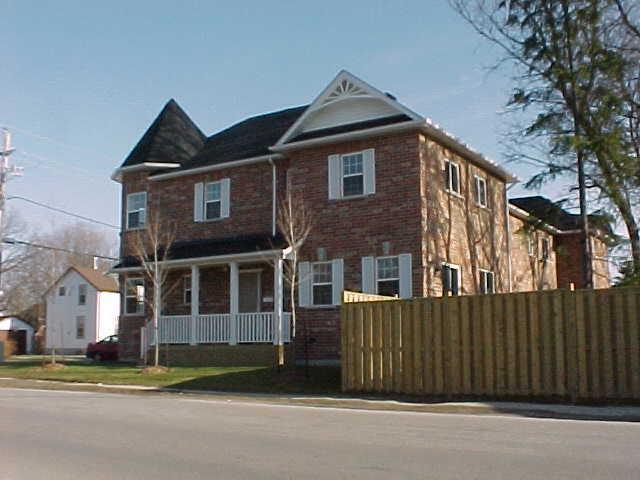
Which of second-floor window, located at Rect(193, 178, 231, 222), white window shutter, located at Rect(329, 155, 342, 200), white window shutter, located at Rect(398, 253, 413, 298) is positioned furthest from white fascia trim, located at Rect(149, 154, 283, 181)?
white window shutter, located at Rect(398, 253, 413, 298)

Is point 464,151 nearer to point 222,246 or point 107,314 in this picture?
point 222,246

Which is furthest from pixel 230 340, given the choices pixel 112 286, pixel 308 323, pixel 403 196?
pixel 112 286

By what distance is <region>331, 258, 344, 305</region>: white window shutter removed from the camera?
2303 centimetres

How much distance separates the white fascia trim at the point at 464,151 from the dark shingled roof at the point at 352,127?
2.53 feet

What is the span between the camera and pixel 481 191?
27.0m

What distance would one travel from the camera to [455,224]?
24.2 m

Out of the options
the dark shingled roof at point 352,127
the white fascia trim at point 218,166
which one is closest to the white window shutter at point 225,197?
the white fascia trim at point 218,166

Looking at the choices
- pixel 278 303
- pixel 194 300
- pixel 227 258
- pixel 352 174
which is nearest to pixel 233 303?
pixel 227 258

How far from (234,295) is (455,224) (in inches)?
291

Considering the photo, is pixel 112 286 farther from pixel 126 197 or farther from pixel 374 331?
pixel 374 331

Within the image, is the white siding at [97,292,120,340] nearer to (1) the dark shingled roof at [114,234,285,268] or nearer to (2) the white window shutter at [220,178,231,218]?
(1) the dark shingled roof at [114,234,285,268]

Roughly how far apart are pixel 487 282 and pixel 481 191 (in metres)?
3.20

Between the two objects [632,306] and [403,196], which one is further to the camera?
[403,196]

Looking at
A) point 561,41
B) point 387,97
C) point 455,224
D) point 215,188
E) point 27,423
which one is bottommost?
point 27,423
